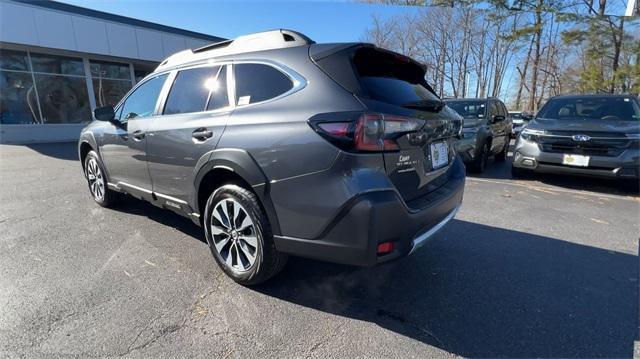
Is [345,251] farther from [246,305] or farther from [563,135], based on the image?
[563,135]

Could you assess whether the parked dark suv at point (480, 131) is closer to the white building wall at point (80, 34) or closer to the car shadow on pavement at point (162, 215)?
the car shadow on pavement at point (162, 215)

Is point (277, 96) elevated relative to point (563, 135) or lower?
elevated

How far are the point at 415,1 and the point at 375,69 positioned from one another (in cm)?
3314

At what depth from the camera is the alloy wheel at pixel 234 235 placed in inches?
104

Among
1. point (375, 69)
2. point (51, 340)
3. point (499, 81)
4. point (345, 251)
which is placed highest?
point (499, 81)

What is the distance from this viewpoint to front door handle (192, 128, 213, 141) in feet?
9.07

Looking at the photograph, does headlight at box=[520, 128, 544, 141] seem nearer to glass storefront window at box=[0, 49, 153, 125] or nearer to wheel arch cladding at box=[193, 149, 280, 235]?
wheel arch cladding at box=[193, 149, 280, 235]

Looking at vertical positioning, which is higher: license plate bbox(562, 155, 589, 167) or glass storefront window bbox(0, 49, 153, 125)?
glass storefront window bbox(0, 49, 153, 125)

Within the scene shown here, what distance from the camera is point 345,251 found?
7.11ft

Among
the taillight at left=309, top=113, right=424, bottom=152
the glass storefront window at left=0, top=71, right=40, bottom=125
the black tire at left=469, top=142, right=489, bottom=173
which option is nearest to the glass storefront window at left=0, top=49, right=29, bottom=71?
the glass storefront window at left=0, top=71, right=40, bottom=125

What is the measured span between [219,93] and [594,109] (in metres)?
7.05

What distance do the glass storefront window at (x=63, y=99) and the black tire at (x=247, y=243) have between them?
676 inches

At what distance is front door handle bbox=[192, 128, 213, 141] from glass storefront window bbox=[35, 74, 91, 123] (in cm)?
1688

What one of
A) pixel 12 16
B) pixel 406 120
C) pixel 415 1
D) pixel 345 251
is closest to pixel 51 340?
pixel 345 251
